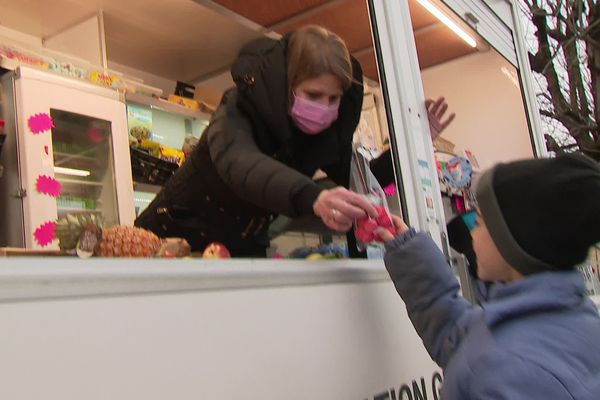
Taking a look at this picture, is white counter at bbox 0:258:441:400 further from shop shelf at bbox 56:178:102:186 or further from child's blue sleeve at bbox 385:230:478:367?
shop shelf at bbox 56:178:102:186

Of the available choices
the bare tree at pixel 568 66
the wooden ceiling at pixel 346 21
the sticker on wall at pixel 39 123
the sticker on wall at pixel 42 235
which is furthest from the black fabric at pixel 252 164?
the bare tree at pixel 568 66

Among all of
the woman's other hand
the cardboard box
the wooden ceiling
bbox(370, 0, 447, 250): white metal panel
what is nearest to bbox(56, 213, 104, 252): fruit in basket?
the woman's other hand

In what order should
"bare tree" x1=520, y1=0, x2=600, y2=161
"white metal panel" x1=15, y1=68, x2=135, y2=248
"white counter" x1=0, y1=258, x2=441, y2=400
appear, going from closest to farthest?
"white counter" x1=0, y1=258, x2=441, y2=400 < "white metal panel" x1=15, y1=68, x2=135, y2=248 < "bare tree" x1=520, y1=0, x2=600, y2=161

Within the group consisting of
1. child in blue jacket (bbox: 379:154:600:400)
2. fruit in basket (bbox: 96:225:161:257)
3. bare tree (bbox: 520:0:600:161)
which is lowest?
child in blue jacket (bbox: 379:154:600:400)

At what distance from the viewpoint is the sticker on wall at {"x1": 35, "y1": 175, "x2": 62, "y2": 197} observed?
234 cm

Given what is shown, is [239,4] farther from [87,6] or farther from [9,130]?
[9,130]

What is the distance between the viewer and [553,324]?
865mm

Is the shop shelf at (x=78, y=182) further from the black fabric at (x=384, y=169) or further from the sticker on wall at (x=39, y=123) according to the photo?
the black fabric at (x=384, y=169)

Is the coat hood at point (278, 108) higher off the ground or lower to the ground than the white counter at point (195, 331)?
higher

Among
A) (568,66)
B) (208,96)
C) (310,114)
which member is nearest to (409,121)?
(310,114)

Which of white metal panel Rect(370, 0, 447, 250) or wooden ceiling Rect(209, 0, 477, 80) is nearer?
white metal panel Rect(370, 0, 447, 250)

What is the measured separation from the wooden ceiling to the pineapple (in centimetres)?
156

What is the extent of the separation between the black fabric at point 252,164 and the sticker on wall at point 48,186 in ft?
2.71

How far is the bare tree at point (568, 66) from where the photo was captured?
738cm
